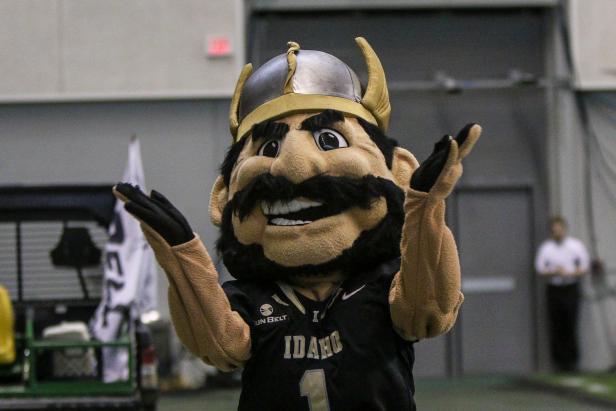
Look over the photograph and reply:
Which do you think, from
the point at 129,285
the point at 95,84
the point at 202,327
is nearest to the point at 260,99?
the point at 202,327

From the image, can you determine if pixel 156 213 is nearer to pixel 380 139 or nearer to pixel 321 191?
pixel 321 191

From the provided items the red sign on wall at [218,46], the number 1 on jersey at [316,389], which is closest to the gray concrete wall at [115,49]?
the red sign on wall at [218,46]

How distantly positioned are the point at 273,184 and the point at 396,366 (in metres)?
0.73

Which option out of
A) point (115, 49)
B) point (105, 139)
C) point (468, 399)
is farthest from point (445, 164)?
point (105, 139)

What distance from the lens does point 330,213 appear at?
472cm

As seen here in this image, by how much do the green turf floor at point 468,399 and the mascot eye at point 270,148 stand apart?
356 inches

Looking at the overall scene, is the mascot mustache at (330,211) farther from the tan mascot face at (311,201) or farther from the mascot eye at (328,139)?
the mascot eye at (328,139)

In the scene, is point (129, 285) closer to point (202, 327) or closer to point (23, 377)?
Answer: point (23, 377)

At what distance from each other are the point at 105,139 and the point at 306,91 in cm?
1275

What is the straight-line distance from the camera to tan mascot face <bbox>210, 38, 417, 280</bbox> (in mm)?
4691

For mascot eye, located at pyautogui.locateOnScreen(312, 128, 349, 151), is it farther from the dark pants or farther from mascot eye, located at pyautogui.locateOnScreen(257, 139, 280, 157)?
the dark pants

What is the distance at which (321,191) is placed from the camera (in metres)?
4.68

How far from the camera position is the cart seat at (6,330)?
382 inches

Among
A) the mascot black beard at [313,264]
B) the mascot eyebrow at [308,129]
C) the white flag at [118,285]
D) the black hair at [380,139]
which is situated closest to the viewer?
the mascot black beard at [313,264]
